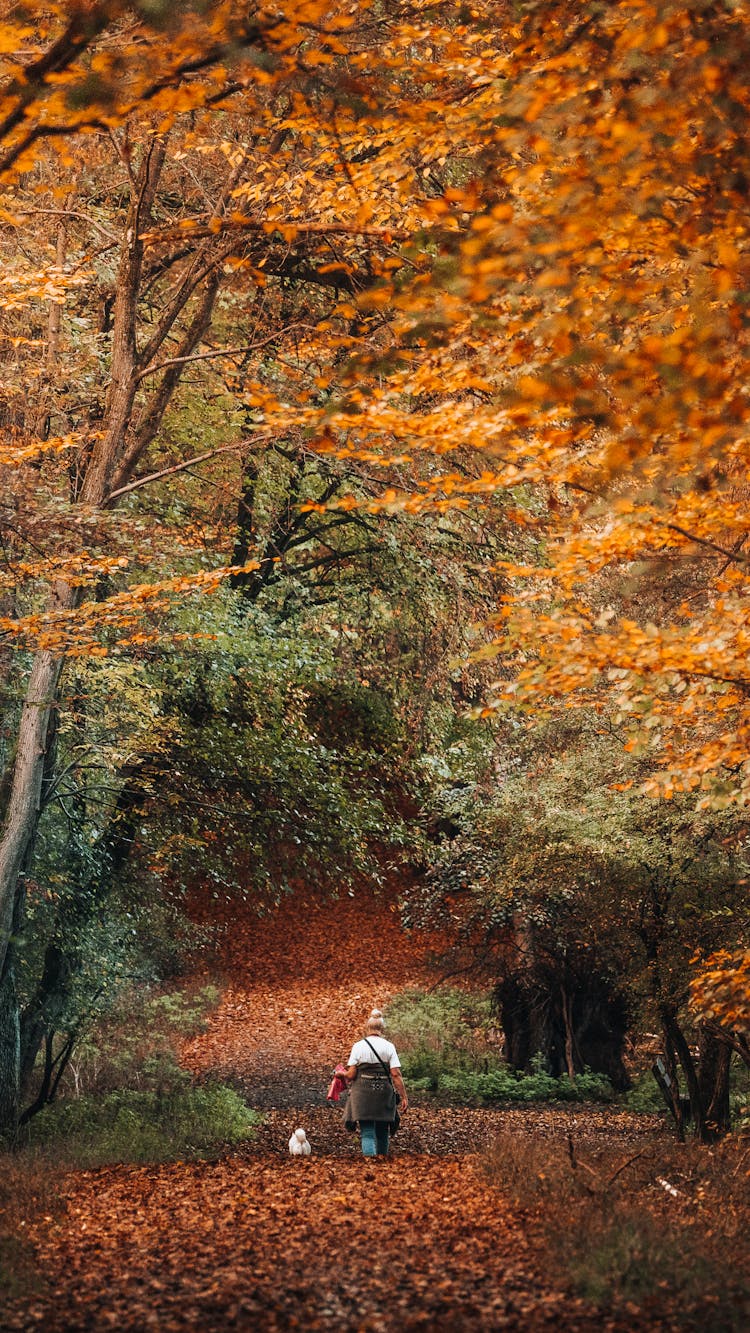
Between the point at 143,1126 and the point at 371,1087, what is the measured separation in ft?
9.96

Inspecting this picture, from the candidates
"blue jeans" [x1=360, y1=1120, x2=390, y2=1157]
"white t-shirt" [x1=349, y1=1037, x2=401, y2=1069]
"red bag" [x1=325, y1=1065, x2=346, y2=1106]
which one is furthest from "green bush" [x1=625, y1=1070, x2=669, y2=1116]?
"white t-shirt" [x1=349, y1=1037, x2=401, y2=1069]

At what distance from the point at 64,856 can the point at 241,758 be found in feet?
6.39

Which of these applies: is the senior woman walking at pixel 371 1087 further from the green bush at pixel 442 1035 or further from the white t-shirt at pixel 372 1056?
the green bush at pixel 442 1035

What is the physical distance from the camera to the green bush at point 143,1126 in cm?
995

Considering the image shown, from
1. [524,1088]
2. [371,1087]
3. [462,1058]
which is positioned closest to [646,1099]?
[524,1088]

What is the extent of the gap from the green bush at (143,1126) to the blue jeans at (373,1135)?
4.65ft

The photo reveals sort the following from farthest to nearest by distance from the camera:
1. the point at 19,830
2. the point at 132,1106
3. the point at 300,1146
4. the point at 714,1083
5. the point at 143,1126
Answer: the point at 132,1106 → the point at 714,1083 → the point at 143,1126 → the point at 300,1146 → the point at 19,830

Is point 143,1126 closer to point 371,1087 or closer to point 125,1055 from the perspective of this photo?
point 371,1087

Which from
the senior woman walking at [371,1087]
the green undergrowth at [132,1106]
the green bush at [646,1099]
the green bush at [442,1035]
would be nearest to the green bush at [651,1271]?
the senior woman walking at [371,1087]

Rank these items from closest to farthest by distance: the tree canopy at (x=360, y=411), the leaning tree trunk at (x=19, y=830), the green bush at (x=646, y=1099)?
the tree canopy at (x=360, y=411) → the leaning tree trunk at (x=19, y=830) → the green bush at (x=646, y=1099)

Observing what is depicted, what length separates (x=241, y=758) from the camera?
12.1 m

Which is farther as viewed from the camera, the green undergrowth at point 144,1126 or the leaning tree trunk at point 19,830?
the green undergrowth at point 144,1126

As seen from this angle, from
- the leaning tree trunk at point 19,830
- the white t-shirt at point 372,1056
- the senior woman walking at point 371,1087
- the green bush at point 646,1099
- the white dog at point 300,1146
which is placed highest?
the leaning tree trunk at point 19,830

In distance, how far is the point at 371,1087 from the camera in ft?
31.1
